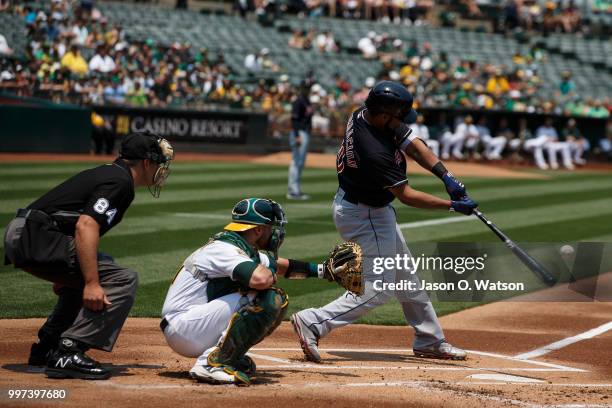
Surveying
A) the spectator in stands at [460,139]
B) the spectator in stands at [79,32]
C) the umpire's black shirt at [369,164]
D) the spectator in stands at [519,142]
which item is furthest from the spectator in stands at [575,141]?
the umpire's black shirt at [369,164]

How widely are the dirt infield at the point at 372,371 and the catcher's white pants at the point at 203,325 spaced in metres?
0.21

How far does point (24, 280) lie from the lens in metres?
9.87

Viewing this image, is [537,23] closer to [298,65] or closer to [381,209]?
[298,65]

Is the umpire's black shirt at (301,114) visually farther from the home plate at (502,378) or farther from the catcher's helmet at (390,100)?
the home plate at (502,378)

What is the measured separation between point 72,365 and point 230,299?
952 mm

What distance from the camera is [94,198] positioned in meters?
5.65

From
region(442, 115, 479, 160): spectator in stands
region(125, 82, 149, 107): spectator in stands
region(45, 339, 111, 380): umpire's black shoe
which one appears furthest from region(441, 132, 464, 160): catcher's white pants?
region(45, 339, 111, 380): umpire's black shoe

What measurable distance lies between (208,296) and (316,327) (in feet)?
3.65

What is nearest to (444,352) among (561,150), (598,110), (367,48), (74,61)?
(74,61)

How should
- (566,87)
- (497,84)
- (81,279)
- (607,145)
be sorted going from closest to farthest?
(81,279), (607,145), (497,84), (566,87)

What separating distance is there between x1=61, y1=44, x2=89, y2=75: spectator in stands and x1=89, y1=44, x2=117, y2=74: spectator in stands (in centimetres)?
32

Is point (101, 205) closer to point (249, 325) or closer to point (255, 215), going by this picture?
point (255, 215)

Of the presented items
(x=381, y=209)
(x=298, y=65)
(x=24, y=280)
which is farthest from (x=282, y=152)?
(x=381, y=209)

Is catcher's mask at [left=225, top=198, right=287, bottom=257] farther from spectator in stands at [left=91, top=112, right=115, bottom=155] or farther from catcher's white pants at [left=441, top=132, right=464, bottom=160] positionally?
catcher's white pants at [left=441, top=132, right=464, bottom=160]
